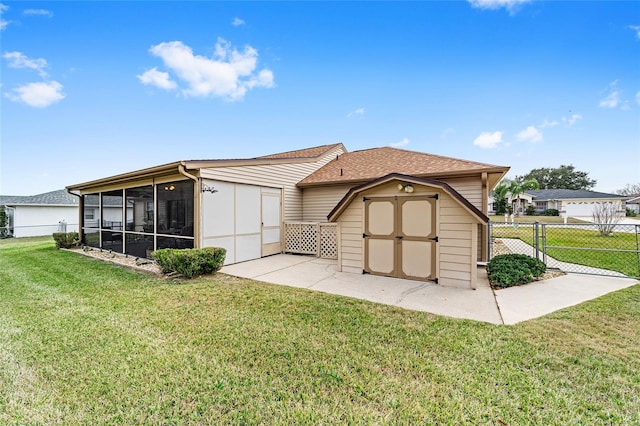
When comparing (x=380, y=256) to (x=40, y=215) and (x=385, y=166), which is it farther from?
(x=40, y=215)

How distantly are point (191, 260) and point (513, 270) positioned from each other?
7.23 meters

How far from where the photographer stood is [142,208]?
8664mm

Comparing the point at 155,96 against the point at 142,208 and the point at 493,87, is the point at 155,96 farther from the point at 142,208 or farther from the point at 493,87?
the point at 493,87

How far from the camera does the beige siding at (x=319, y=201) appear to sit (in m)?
10.5

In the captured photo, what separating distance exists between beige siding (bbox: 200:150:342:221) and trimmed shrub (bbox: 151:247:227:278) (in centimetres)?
204

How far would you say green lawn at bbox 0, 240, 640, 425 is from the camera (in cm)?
214

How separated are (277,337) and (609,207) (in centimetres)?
2085

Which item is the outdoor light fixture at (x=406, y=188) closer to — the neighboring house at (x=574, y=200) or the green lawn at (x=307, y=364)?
the green lawn at (x=307, y=364)

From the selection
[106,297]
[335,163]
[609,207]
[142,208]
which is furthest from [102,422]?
[609,207]

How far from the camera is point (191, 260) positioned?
6.23 meters

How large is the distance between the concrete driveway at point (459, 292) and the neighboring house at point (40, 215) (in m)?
22.1

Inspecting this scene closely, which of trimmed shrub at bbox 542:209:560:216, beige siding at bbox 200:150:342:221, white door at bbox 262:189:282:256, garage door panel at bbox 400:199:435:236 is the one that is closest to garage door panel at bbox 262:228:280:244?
white door at bbox 262:189:282:256

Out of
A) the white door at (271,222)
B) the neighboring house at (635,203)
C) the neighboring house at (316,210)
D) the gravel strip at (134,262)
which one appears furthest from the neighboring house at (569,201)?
the gravel strip at (134,262)

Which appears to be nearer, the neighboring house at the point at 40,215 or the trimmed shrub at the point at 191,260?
the trimmed shrub at the point at 191,260
